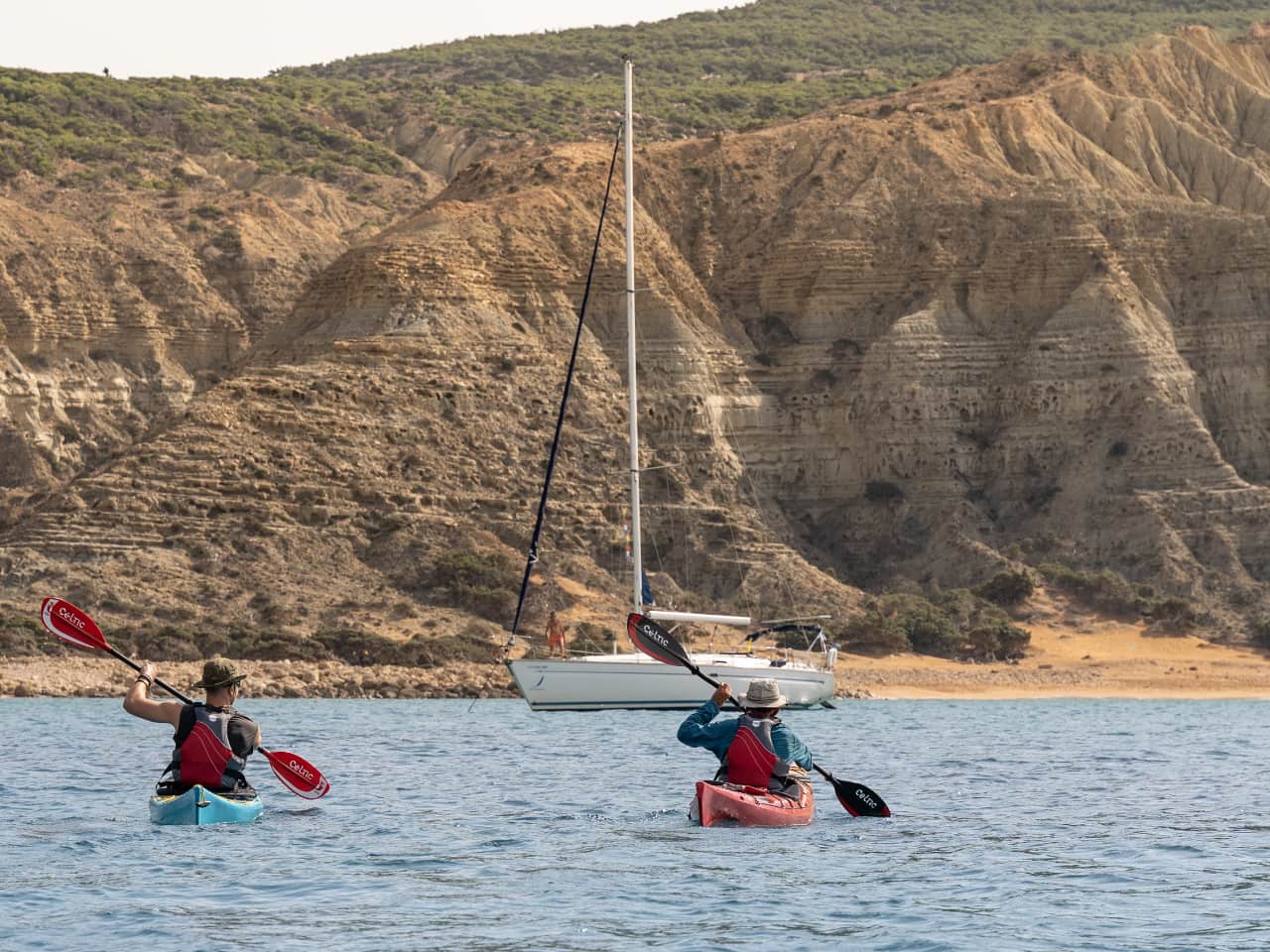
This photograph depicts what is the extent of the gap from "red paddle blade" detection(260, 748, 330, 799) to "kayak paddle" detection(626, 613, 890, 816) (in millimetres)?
4207

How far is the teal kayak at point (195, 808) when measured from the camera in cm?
2153

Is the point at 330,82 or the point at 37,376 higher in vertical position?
the point at 330,82

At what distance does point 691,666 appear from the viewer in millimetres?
25109

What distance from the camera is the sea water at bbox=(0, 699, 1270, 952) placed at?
16656mm

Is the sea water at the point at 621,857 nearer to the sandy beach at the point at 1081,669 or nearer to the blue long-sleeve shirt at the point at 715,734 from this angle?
the blue long-sleeve shirt at the point at 715,734

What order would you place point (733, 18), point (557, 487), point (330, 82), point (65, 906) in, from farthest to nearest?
point (733, 18), point (330, 82), point (557, 487), point (65, 906)

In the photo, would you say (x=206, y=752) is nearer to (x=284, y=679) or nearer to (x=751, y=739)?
(x=751, y=739)

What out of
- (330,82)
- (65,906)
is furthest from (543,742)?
(330,82)

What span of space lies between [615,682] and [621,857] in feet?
75.4

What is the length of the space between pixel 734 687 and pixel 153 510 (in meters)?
22.6

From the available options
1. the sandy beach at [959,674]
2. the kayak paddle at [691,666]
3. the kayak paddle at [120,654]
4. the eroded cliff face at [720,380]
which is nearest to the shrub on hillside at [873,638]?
the sandy beach at [959,674]

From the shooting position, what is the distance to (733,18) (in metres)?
176

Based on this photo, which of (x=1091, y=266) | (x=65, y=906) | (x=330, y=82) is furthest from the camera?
(x=330, y=82)

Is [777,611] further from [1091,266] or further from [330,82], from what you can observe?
[330,82]
